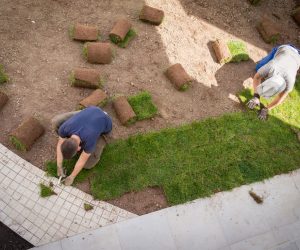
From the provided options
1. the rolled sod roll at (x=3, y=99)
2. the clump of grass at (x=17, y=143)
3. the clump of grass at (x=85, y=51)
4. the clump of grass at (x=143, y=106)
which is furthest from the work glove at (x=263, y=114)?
the rolled sod roll at (x=3, y=99)

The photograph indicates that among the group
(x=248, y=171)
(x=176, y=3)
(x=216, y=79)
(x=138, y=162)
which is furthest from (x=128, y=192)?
(x=176, y=3)

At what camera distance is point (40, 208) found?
19.1 ft

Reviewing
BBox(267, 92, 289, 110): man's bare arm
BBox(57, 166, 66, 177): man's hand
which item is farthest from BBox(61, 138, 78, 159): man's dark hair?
BBox(267, 92, 289, 110): man's bare arm

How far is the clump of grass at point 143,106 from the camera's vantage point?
6.84 metres

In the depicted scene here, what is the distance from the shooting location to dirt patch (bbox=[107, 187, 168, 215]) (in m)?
6.08

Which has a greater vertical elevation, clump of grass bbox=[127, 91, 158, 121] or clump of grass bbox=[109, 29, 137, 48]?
clump of grass bbox=[109, 29, 137, 48]

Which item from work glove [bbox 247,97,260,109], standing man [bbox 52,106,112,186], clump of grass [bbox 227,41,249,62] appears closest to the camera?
standing man [bbox 52,106,112,186]

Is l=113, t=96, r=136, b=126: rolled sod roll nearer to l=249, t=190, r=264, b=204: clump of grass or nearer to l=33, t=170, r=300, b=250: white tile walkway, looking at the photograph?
l=33, t=170, r=300, b=250: white tile walkway

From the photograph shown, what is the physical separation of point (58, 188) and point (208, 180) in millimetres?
2687

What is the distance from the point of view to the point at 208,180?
6516 mm

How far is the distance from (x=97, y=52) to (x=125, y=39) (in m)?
0.87

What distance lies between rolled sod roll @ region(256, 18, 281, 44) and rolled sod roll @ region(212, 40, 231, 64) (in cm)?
124

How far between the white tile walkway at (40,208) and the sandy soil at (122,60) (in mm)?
302

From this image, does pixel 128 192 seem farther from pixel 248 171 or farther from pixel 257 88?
pixel 257 88
